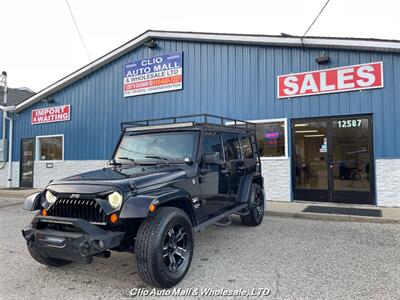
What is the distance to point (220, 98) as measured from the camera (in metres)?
9.85

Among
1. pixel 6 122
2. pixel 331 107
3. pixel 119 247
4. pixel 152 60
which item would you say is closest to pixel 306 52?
pixel 331 107

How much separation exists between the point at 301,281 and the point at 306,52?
23.5 ft

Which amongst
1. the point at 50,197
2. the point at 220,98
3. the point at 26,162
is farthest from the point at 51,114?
the point at 50,197

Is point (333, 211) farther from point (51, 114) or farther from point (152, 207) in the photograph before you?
point (51, 114)

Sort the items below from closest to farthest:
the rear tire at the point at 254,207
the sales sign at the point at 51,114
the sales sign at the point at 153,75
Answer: the rear tire at the point at 254,207 < the sales sign at the point at 153,75 < the sales sign at the point at 51,114

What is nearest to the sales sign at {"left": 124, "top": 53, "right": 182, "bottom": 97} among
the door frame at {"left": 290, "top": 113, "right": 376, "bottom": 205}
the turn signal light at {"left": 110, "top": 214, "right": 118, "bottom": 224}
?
the door frame at {"left": 290, "top": 113, "right": 376, "bottom": 205}

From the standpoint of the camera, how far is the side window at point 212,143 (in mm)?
4501

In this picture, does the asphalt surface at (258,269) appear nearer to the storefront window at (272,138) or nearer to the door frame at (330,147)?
the door frame at (330,147)

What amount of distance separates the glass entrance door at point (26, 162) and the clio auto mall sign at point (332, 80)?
1188cm

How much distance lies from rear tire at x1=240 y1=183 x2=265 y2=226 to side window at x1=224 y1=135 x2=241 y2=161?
869 millimetres

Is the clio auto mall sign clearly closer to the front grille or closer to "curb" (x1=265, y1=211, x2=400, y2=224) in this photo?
"curb" (x1=265, y1=211, x2=400, y2=224)

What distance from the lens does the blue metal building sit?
302 inches

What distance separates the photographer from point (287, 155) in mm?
8781

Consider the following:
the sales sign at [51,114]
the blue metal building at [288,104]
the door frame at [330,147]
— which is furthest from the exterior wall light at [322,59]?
the sales sign at [51,114]
